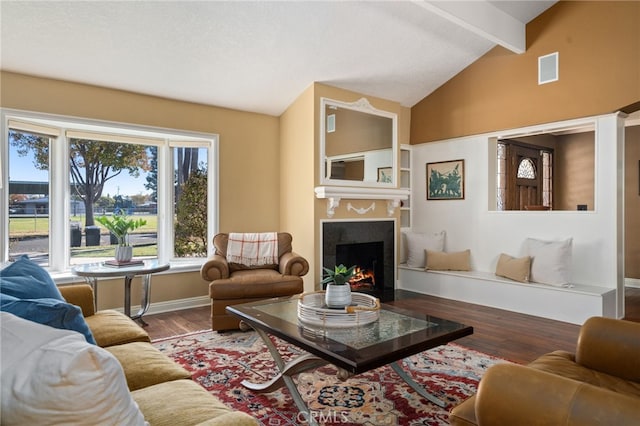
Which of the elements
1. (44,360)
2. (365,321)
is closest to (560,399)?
(365,321)

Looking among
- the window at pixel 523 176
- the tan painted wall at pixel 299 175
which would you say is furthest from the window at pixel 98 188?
the window at pixel 523 176

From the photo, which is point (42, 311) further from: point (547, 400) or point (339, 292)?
point (547, 400)

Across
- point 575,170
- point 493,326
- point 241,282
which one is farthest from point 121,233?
point 575,170

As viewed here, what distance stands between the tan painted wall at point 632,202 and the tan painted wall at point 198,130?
5.18m

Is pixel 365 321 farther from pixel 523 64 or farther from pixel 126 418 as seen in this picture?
pixel 523 64

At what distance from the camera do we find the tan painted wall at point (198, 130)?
12.1ft

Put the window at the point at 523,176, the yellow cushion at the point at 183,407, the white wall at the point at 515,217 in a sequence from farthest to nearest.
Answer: the window at the point at 523,176
the white wall at the point at 515,217
the yellow cushion at the point at 183,407

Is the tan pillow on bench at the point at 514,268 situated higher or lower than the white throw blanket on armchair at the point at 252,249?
lower

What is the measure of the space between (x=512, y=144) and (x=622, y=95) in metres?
2.56

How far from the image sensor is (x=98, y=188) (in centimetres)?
434

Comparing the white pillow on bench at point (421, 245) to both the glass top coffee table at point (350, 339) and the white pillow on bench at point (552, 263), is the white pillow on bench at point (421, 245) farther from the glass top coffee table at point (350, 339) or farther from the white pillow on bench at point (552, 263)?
the glass top coffee table at point (350, 339)

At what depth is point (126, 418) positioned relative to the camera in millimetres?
974

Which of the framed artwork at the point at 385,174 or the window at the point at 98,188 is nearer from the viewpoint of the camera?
the window at the point at 98,188

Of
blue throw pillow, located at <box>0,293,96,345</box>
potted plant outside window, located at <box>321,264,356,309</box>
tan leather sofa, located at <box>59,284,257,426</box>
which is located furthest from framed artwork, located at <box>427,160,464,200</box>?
blue throw pillow, located at <box>0,293,96,345</box>
